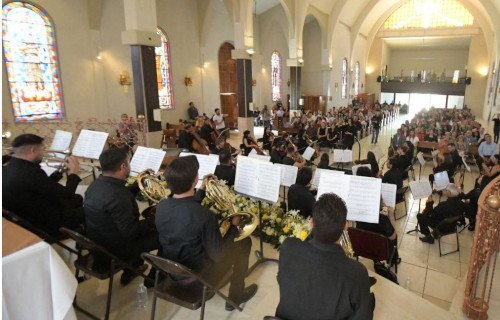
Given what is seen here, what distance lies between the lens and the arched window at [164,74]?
1328cm

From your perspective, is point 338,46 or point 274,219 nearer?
point 274,219

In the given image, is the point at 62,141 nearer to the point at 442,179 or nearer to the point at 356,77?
the point at 442,179

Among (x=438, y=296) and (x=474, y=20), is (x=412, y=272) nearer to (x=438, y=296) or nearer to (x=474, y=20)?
(x=438, y=296)

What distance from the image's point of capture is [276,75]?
20.7m

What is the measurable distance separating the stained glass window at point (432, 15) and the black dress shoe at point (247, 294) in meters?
26.5

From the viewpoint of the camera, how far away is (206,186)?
3.64 meters

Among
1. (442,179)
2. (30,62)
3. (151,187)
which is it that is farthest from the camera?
(30,62)

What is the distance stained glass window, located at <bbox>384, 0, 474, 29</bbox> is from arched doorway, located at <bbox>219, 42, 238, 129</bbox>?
51.5 ft

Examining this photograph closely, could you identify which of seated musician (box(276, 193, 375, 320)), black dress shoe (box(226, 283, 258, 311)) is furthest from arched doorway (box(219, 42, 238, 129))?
seated musician (box(276, 193, 375, 320))

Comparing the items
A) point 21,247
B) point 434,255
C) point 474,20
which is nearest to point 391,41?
point 474,20

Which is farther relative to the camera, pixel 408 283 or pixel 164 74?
pixel 164 74

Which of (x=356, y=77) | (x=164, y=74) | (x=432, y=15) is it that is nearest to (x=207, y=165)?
(x=164, y=74)

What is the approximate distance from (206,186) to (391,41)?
2896 centimetres

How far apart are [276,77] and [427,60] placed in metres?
16.6
